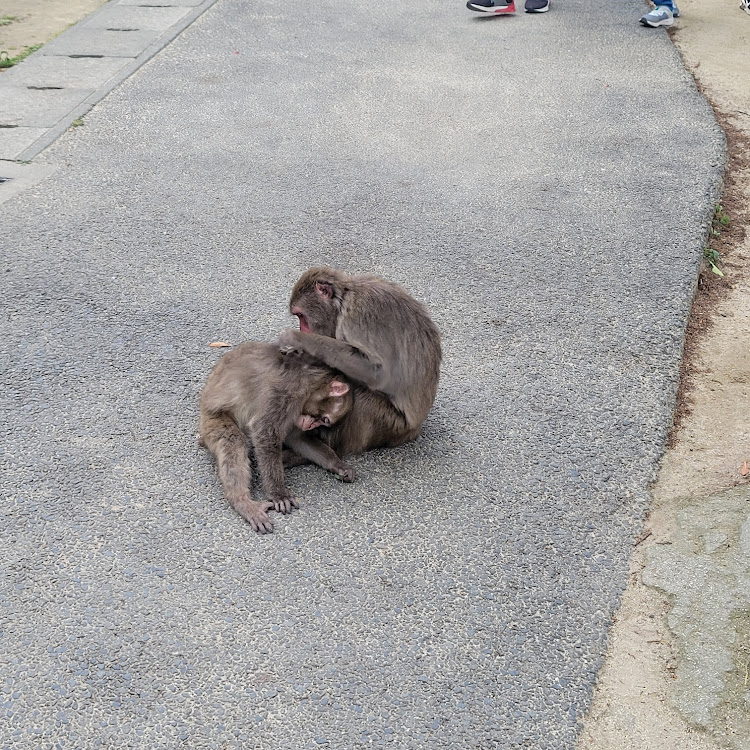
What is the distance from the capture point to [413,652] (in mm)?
3137

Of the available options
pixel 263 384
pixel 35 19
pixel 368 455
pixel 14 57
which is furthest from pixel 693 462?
pixel 35 19

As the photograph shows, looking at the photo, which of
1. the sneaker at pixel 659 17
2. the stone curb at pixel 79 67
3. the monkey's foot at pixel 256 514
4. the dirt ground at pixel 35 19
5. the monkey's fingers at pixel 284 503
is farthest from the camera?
the sneaker at pixel 659 17

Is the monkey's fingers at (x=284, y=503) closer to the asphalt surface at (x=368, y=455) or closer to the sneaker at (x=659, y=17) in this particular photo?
the asphalt surface at (x=368, y=455)

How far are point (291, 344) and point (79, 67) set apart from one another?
18.7 feet

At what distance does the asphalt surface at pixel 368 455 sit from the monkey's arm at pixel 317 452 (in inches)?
2.4

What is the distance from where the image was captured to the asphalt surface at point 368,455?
119 inches

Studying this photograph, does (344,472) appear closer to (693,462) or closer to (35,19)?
(693,462)

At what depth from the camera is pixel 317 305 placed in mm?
3994

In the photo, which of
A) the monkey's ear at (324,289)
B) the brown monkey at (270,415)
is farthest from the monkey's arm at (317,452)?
the monkey's ear at (324,289)

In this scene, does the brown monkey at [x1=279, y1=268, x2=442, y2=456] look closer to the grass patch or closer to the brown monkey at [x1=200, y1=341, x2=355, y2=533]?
the brown monkey at [x1=200, y1=341, x2=355, y2=533]

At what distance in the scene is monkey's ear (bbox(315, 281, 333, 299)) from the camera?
13.0 ft

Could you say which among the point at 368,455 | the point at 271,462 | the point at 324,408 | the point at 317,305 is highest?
the point at 317,305

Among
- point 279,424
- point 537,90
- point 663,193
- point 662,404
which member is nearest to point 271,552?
point 279,424

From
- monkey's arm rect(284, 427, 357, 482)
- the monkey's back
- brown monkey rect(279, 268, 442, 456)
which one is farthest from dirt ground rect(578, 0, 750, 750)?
the monkey's back
